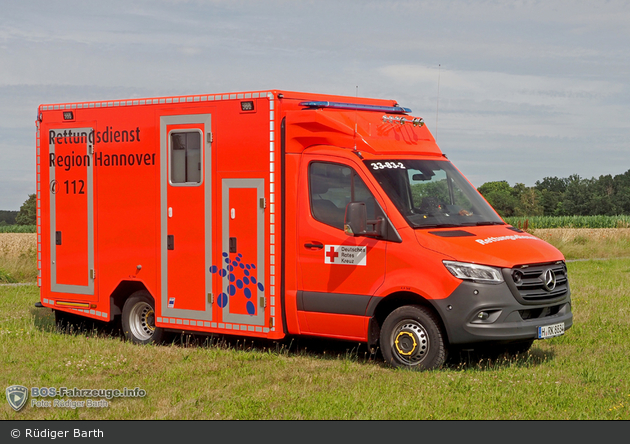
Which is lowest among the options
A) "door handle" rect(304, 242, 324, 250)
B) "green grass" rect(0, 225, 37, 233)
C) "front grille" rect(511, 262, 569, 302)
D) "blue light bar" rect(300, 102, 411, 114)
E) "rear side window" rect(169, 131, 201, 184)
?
"front grille" rect(511, 262, 569, 302)

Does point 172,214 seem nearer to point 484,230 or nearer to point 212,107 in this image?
point 212,107

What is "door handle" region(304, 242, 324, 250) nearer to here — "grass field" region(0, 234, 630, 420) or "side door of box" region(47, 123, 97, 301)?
"grass field" region(0, 234, 630, 420)

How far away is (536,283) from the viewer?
870cm

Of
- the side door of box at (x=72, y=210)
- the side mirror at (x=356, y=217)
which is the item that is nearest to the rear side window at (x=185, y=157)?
the side door of box at (x=72, y=210)

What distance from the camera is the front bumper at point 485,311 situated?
27.6ft

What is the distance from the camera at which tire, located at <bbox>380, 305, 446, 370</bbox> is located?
8625 millimetres

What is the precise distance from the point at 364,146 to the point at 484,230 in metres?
1.73

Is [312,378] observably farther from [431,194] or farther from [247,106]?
[247,106]

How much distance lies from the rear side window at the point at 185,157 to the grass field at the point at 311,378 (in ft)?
7.40

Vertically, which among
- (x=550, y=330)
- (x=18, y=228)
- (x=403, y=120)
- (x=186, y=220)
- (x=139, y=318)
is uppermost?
(x=403, y=120)

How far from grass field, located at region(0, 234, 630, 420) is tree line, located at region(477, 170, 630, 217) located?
63.4m

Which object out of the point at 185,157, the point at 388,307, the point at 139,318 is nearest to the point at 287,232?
the point at 388,307

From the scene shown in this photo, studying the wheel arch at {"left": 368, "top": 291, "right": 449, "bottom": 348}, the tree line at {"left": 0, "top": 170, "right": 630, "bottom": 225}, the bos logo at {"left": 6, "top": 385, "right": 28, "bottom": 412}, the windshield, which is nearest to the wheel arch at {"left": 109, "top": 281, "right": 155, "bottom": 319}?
the bos logo at {"left": 6, "top": 385, "right": 28, "bottom": 412}

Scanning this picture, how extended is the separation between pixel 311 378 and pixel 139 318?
388cm
